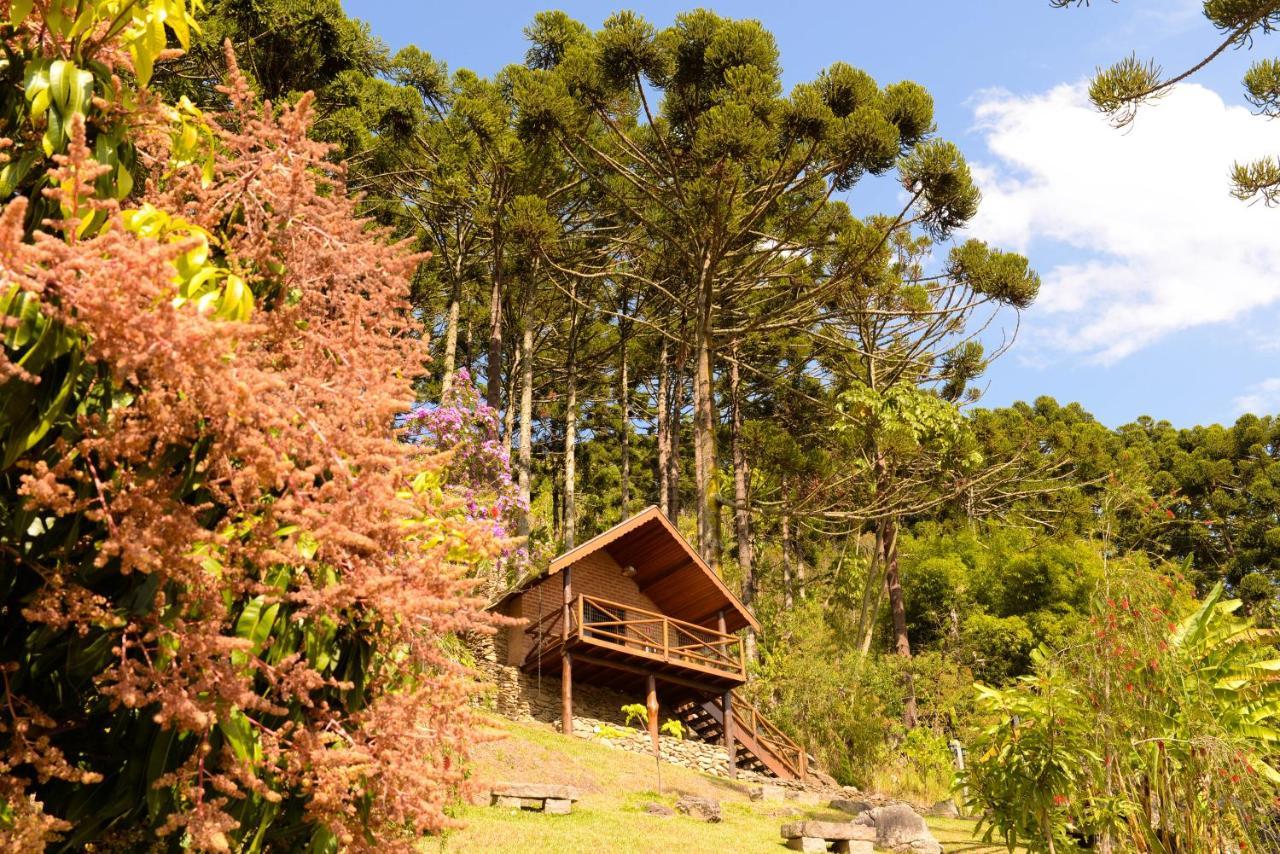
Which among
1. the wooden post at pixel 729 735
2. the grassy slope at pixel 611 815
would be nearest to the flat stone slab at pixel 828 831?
the grassy slope at pixel 611 815

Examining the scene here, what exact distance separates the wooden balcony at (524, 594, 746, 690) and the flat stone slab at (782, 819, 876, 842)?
8.13m

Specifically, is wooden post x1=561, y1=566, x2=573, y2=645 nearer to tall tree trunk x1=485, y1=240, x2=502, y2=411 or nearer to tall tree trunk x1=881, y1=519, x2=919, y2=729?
tall tree trunk x1=485, y1=240, x2=502, y2=411

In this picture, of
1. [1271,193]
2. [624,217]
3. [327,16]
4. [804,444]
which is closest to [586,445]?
[804,444]

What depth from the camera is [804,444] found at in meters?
29.7

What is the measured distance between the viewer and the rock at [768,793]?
15008mm

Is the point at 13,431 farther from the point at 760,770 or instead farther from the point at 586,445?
the point at 586,445

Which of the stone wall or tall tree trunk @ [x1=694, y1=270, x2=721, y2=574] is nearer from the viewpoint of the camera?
the stone wall

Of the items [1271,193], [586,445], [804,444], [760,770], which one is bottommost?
[760,770]

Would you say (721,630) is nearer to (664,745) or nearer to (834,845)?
(664,745)

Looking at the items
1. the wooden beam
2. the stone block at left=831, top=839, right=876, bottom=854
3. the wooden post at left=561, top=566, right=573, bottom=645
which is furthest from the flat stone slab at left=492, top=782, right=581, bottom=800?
the wooden beam

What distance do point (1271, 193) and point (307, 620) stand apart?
30.0 feet

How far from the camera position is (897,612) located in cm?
2894

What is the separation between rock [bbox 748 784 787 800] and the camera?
49.2 feet

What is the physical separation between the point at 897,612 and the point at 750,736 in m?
10.1
